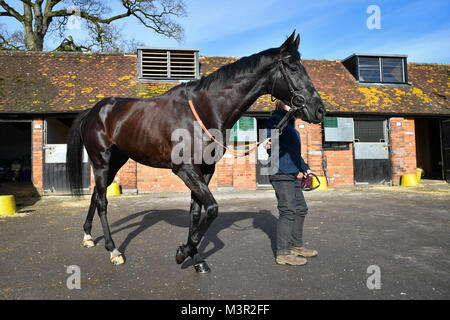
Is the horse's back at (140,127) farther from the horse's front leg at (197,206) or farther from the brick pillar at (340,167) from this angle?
the brick pillar at (340,167)

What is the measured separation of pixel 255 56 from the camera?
3.26 m

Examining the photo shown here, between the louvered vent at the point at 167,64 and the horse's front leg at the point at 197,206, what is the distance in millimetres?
11390

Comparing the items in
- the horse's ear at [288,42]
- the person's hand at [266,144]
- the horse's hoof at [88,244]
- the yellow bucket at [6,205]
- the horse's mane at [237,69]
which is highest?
the horse's ear at [288,42]

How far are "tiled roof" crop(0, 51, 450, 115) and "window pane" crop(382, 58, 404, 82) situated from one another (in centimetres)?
60

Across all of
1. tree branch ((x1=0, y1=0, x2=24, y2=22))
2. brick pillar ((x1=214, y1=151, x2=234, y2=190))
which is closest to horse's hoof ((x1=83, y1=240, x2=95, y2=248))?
brick pillar ((x1=214, y1=151, x2=234, y2=190))

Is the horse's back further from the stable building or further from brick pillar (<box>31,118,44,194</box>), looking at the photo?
brick pillar (<box>31,118,44,194</box>)

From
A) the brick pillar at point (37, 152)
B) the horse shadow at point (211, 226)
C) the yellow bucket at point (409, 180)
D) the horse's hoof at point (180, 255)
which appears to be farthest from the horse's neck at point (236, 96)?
the yellow bucket at point (409, 180)

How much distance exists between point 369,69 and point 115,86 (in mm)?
12985

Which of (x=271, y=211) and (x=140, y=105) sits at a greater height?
(x=140, y=105)

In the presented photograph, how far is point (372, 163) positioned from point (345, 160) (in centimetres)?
134

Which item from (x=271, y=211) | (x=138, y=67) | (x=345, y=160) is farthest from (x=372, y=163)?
(x=138, y=67)

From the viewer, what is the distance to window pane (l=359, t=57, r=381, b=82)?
50.5ft

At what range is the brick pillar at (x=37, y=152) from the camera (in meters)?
11.7
